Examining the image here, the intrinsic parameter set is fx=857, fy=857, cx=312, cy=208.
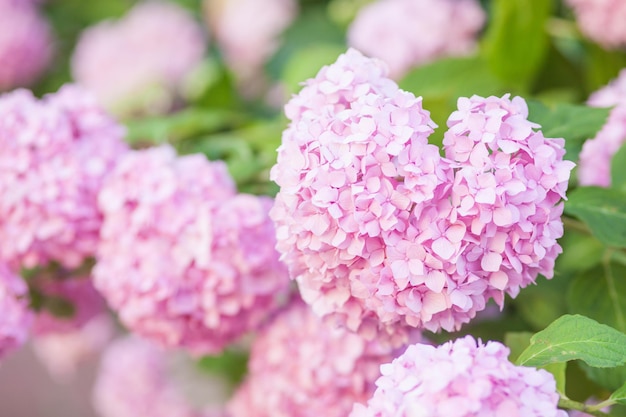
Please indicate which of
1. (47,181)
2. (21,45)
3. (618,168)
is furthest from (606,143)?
(21,45)

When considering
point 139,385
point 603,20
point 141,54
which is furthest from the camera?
point 141,54

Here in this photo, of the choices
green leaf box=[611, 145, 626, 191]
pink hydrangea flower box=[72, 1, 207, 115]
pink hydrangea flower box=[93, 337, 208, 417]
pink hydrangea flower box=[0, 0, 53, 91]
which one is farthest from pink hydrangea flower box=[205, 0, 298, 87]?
green leaf box=[611, 145, 626, 191]

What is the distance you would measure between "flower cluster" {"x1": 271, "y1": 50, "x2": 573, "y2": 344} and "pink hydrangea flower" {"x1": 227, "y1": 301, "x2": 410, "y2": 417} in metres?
0.14

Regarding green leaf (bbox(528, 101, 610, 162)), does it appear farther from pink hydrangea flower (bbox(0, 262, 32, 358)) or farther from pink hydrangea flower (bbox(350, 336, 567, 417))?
pink hydrangea flower (bbox(0, 262, 32, 358))

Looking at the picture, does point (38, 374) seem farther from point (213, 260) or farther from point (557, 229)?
point (557, 229)

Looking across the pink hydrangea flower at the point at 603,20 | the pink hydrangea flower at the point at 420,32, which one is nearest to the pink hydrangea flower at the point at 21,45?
the pink hydrangea flower at the point at 420,32

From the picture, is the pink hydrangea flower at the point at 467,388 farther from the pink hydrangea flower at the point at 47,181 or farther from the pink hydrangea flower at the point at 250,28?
the pink hydrangea flower at the point at 250,28

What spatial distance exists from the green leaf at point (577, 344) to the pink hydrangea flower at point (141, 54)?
0.86 metres

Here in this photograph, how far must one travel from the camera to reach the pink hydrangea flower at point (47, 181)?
2.24ft

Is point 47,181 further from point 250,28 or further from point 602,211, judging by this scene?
point 250,28

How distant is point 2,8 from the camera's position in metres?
1.39

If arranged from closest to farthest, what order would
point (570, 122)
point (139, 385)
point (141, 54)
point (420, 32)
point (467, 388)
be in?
point (467, 388)
point (570, 122)
point (420, 32)
point (139, 385)
point (141, 54)

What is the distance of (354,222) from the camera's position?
465mm

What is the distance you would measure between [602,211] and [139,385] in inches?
28.3
